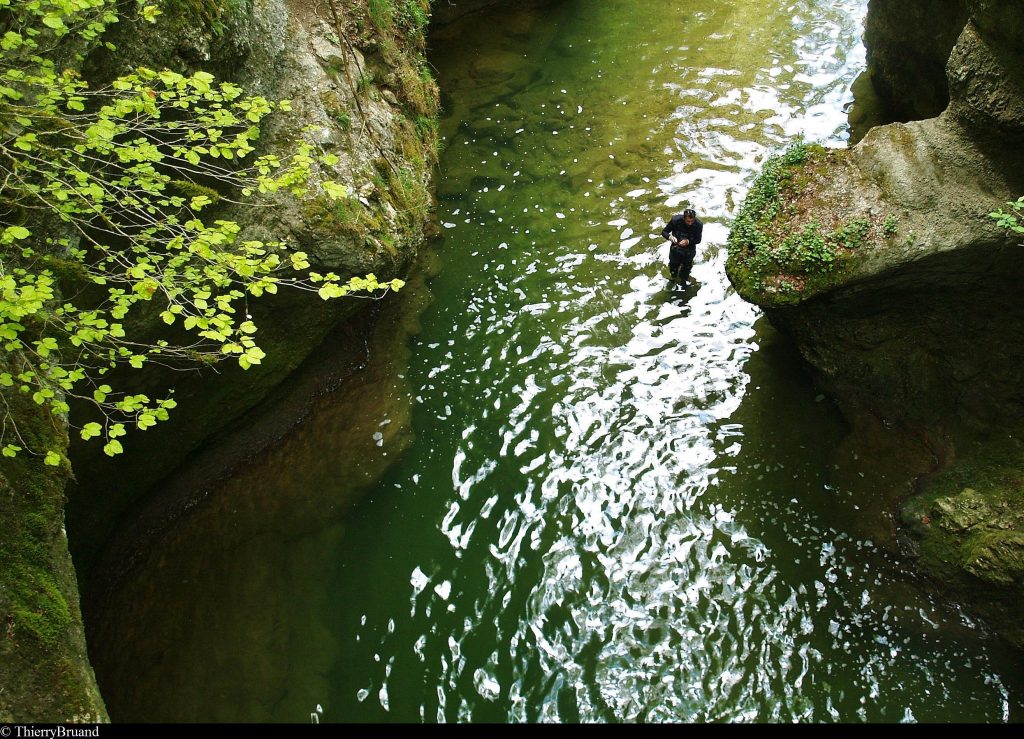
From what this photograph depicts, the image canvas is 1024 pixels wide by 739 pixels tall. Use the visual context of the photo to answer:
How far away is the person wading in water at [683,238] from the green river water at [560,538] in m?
0.51

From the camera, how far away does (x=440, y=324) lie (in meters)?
11.4

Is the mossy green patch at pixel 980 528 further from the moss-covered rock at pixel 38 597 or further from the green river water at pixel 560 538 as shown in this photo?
the moss-covered rock at pixel 38 597

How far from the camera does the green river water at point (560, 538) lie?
749 centimetres

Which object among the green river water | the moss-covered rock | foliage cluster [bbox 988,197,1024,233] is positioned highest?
foliage cluster [bbox 988,197,1024,233]

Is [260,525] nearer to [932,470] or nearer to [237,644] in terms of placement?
[237,644]

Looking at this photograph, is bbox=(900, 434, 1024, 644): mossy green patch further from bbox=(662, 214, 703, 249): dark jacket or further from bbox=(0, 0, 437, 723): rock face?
bbox=(0, 0, 437, 723): rock face

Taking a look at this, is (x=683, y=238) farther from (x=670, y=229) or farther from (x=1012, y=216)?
(x=1012, y=216)

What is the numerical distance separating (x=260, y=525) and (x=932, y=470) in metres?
8.96

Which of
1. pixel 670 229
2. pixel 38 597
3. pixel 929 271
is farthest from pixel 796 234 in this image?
pixel 38 597

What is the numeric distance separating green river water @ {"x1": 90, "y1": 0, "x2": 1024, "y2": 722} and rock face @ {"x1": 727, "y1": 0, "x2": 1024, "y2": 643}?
83cm

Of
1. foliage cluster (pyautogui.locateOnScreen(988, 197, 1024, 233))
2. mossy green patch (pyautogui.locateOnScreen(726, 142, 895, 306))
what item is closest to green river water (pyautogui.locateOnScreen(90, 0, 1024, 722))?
mossy green patch (pyautogui.locateOnScreen(726, 142, 895, 306))

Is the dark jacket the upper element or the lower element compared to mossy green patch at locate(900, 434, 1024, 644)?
upper

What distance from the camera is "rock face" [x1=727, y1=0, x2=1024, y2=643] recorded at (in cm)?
782

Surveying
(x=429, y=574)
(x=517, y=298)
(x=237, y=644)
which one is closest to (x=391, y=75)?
(x=517, y=298)
